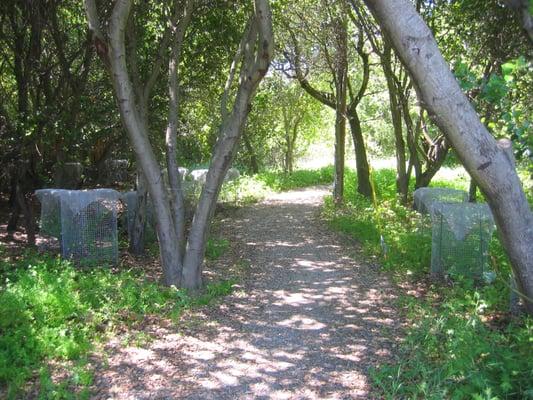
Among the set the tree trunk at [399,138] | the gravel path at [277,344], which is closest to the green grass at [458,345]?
the gravel path at [277,344]

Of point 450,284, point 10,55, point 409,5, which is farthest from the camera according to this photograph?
point 10,55

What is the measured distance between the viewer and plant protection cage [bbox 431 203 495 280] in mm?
7004

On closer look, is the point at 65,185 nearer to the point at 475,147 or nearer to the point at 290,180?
the point at 290,180

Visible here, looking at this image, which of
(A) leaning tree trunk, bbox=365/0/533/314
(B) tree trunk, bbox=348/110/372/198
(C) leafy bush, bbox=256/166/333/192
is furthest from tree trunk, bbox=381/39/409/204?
(A) leaning tree trunk, bbox=365/0/533/314

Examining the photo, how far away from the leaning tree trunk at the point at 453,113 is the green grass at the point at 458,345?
552 mm

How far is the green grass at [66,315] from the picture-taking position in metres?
4.53

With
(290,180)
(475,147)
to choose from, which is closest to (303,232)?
(475,147)

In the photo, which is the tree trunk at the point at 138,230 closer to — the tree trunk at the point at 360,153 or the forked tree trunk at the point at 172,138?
the forked tree trunk at the point at 172,138

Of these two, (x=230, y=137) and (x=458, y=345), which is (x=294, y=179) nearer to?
(x=230, y=137)

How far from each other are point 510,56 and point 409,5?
Answer: 7208 mm

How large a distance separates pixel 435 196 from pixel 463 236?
3398 mm

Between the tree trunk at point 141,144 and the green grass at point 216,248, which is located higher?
the tree trunk at point 141,144

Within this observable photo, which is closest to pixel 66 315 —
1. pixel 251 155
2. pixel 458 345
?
pixel 458 345

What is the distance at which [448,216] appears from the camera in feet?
23.5
